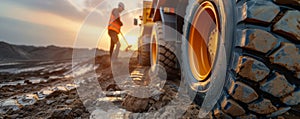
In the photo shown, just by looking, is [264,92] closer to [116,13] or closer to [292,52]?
[292,52]

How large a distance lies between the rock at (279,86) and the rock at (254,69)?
42mm

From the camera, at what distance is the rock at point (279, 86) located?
2.39 feet

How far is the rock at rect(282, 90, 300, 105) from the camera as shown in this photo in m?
0.74

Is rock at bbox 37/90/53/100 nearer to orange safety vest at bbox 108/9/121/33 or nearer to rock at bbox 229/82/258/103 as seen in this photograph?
rock at bbox 229/82/258/103

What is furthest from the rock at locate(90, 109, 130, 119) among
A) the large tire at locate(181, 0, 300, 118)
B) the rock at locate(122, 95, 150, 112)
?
the large tire at locate(181, 0, 300, 118)

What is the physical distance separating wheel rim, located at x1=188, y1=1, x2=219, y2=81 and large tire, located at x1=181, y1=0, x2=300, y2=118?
617mm

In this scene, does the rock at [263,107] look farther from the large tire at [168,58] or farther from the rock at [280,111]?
the large tire at [168,58]

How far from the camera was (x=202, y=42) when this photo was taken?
1.63 meters

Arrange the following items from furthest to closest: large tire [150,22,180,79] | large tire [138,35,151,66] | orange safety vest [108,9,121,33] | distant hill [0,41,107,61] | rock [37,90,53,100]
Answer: distant hill [0,41,107,61] < orange safety vest [108,9,121,33] < large tire [138,35,151,66] < large tire [150,22,180,79] < rock [37,90,53,100]

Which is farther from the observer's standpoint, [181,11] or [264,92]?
[181,11]

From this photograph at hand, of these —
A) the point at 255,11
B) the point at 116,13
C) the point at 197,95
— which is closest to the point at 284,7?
the point at 255,11

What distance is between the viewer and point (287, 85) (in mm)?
728

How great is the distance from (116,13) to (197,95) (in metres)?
5.30

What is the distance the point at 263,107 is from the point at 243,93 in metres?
0.12
